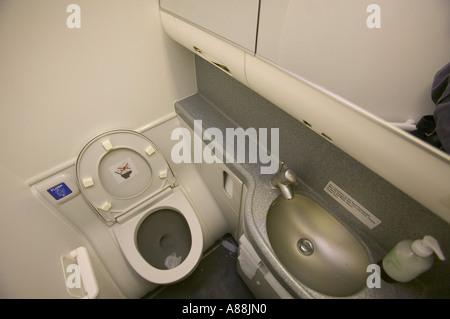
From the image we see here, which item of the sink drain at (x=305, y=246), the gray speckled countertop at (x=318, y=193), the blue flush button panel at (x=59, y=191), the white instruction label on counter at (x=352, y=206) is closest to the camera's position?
the gray speckled countertop at (x=318, y=193)

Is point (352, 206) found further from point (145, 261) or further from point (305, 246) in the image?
point (145, 261)

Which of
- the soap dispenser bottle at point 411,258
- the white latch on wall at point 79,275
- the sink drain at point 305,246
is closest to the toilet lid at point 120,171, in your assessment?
the white latch on wall at point 79,275

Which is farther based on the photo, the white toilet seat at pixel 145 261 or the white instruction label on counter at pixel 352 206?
the white toilet seat at pixel 145 261

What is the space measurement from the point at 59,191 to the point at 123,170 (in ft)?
0.97

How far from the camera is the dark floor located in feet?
4.57

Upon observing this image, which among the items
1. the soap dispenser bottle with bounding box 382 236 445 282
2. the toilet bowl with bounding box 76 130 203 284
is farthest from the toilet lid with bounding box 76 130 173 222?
the soap dispenser bottle with bounding box 382 236 445 282

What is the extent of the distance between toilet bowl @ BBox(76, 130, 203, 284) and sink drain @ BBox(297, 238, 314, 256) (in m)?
0.57

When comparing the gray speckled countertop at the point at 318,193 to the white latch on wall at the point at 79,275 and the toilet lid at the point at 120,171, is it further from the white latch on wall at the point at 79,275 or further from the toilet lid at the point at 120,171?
the white latch on wall at the point at 79,275

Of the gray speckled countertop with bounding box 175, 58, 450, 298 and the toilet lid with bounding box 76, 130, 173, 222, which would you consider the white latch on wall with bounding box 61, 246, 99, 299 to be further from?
the gray speckled countertop with bounding box 175, 58, 450, 298

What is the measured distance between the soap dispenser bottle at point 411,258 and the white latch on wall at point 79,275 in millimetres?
1037

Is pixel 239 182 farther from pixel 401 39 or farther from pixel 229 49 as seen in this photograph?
pixel 401 39

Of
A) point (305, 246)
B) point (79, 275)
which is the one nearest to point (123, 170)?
point (79, 275)

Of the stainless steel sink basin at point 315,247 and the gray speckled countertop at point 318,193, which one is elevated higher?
the gray speckled countertop at point 318,193

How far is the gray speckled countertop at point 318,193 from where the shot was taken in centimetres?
62
